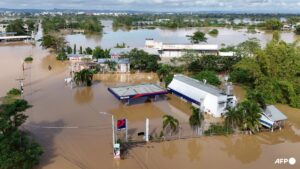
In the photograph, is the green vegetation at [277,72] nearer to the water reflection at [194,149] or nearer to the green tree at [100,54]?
the water reflection at [194,149]

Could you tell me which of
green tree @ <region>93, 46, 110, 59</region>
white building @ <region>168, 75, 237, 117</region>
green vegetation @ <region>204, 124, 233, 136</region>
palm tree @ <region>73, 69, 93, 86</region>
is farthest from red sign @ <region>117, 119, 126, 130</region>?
green tree @ <region>93, 46, 110, 59</region>

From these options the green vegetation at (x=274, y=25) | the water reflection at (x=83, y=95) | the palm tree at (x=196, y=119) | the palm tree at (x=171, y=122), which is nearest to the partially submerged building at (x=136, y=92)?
the water reflection at (x=83, y=95)

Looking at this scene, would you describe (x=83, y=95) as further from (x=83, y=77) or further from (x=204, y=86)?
(x=204, y=86)

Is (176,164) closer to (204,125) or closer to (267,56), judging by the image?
(204,125)

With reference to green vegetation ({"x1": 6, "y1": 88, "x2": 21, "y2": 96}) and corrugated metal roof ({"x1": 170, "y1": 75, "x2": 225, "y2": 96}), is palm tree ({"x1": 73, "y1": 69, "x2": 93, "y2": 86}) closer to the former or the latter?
green vegetation ({"x1": 6, "y1": 88, "x2": 21, "y2": 96})

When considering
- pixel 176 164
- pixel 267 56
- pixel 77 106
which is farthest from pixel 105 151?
pixel 267 56

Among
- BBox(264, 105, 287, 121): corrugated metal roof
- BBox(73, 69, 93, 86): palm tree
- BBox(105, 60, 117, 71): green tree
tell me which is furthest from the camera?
BBox(105, 60, 117, 71): green tree
